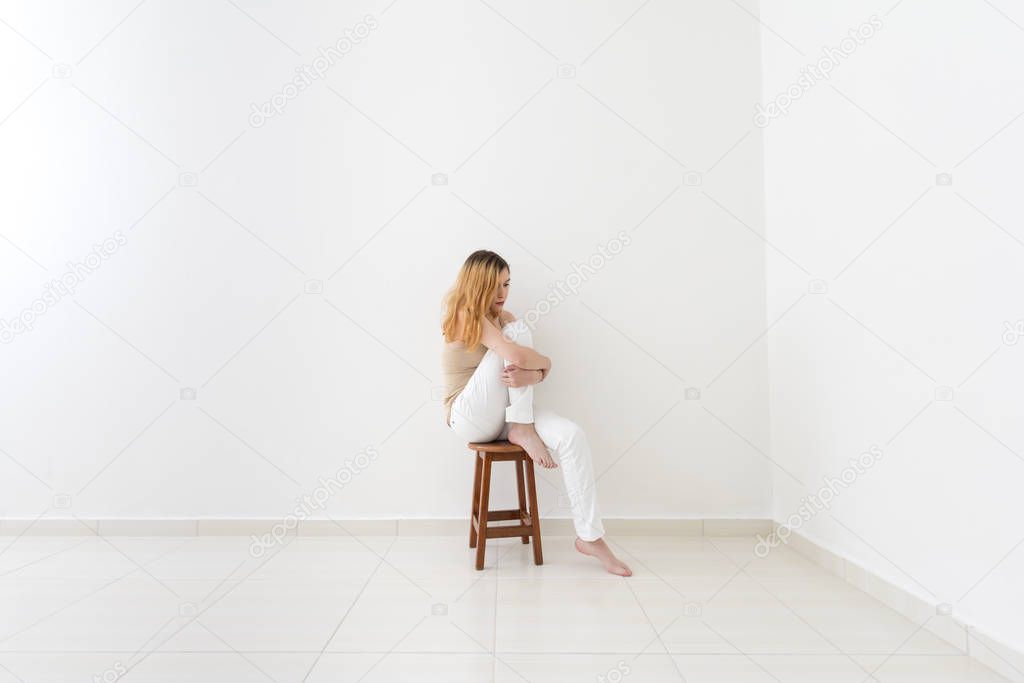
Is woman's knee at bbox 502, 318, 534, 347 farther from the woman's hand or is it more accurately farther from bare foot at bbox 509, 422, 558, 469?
bare foot at bbox 509, 422, 558, 469

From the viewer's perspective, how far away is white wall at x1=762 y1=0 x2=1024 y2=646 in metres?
1.50

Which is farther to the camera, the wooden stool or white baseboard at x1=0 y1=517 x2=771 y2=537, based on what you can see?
white baseboard at x1=0 y1=517 x2=771 y2=537

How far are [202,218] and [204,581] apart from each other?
1616mm

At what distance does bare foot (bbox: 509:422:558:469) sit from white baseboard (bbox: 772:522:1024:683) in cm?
108

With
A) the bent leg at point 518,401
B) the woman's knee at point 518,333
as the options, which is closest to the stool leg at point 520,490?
the bent leg at point 518,401

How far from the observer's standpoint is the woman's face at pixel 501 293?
246 centimetres

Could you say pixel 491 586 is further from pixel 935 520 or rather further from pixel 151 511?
pixel 151 511

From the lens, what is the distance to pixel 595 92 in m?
2.82

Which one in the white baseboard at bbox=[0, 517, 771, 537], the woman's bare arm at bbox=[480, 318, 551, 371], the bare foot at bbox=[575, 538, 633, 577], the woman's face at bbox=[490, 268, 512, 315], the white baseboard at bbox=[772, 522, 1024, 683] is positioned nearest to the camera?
the white baseboard at bbox=[772, 522, 1024, 683]

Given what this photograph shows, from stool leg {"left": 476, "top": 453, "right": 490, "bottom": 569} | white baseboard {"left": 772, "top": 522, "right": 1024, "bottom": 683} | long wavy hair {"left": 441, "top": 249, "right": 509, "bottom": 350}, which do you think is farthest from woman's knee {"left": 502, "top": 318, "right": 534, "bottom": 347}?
white baseboard {"left": 772, "top": 522, "right": 1024, "bottom": 683}

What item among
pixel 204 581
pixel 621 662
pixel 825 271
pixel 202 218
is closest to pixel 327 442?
pixel 204 581

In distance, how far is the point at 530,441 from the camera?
2320mm

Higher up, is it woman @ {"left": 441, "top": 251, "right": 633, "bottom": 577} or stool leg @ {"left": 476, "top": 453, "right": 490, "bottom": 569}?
woman @ {"left": 441, "top": 251, "right": 633, "bottom": 577}

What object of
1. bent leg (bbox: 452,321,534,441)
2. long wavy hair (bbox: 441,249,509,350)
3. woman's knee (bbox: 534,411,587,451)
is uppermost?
long wavy hair (bbox: 441,249,509,350)
